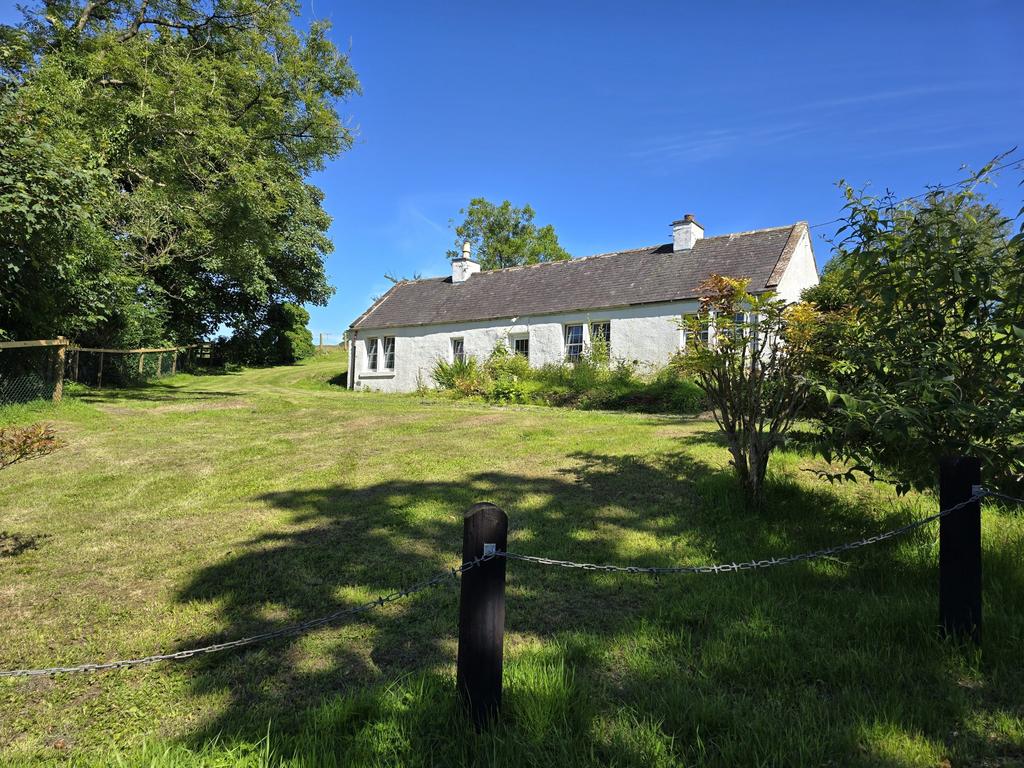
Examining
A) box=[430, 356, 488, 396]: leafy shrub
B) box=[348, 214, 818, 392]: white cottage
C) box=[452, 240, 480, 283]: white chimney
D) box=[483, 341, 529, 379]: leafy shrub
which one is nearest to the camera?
box=[348, 214, 818, 392]: white cottage

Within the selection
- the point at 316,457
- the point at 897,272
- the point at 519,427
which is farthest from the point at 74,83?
the point at 897,272

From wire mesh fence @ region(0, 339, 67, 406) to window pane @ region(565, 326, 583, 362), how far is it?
14.9 m

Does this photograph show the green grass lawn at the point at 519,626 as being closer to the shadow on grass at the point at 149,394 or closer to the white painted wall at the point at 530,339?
the shadow on grass at the point at 149,394

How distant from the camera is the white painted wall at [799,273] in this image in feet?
61.0

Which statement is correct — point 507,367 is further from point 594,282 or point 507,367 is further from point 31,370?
point 31,370

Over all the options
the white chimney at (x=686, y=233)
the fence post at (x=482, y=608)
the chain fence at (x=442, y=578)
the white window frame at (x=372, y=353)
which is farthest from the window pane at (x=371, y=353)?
the fence post at (x=482, y=608)

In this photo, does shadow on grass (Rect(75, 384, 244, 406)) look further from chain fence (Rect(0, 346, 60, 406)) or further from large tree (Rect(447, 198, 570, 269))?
large tree (Rect(447, 198, 570, 269))

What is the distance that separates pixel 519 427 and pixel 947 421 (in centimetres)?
750

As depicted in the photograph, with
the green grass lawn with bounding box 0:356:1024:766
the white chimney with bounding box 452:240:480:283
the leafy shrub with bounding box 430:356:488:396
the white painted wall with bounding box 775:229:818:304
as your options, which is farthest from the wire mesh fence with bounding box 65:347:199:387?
the white painted wall with bounding box 775:229:818:304

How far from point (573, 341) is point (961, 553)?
61.3 ft

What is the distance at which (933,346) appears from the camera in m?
4.18

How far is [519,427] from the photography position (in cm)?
1100

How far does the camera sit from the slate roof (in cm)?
1942

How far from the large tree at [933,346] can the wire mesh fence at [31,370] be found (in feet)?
44.8
